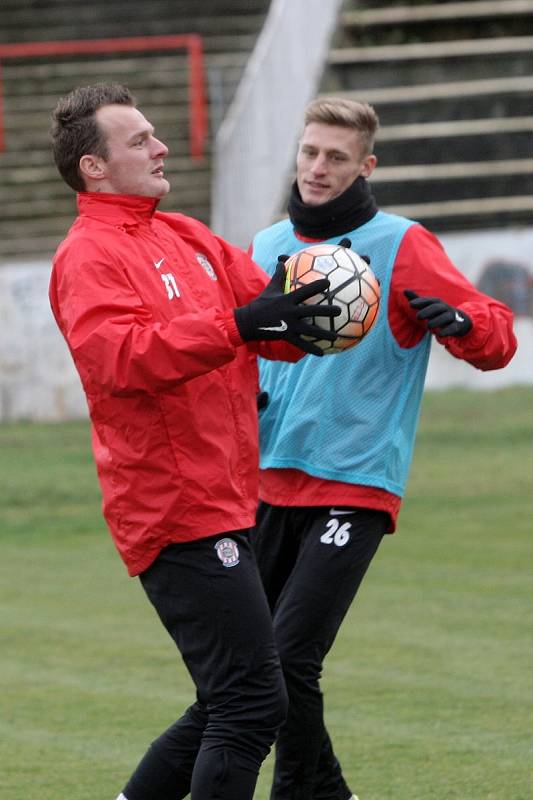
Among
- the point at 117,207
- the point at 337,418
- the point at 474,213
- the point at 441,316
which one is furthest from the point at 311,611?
the point at 474,213

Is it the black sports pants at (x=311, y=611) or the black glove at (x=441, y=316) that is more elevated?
the black glove at (x=441, y=316)

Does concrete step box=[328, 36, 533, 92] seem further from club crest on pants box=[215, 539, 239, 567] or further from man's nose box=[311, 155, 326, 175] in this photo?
club crest on pants box=[215, 539, 239, 567]

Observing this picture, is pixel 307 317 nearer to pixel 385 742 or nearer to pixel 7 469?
pixel 385 742

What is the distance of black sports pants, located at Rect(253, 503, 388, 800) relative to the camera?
5.12 meters

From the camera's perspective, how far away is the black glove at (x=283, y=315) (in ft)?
14.1

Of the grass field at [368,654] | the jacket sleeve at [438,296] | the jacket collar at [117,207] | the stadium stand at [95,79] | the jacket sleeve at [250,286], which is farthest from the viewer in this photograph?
the stadium stand at [95,79]

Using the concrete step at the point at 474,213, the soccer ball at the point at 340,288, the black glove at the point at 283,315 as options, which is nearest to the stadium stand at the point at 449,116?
the concrete step at the point at 474,213

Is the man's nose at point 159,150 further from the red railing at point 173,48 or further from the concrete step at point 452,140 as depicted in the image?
the red railing at point 173,48

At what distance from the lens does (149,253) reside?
4.55 metres

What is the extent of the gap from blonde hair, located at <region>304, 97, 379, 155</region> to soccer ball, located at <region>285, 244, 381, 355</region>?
943 millimetres

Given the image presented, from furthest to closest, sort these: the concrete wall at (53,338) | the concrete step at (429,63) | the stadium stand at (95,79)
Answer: the stadium stand at (95,79), the concrete step at (429,63), the concrete wall at (53,338)

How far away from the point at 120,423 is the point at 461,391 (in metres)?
13.5

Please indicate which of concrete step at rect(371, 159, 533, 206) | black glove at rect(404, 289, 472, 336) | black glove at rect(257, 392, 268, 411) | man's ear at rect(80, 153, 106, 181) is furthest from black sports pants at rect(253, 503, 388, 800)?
concrete step at rect(371, 159, 533, 206)

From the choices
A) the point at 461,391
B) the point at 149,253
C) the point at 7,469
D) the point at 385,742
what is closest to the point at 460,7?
the point at 461,391
